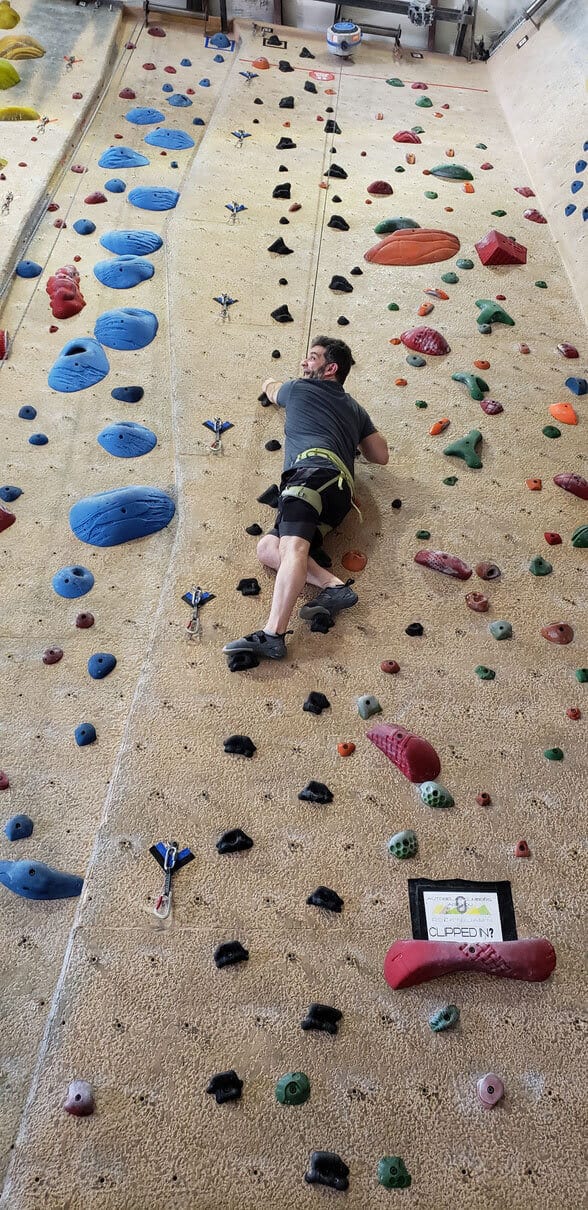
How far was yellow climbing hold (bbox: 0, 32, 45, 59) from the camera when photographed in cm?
581

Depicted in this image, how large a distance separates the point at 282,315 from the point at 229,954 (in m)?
2.91

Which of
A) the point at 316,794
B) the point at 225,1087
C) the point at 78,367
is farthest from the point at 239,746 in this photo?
the point at 78,367

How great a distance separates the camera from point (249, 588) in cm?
307

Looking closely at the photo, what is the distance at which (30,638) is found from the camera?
116 inches

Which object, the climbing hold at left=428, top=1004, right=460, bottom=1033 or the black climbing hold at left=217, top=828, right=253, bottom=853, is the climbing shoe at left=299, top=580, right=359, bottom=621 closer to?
the black climbing hold at left=217, top=828, right=253, bottom=853

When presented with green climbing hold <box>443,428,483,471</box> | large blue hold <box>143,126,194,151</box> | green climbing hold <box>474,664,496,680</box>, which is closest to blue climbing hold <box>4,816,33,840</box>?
green climbing hold <box>474,664,496,680</box>

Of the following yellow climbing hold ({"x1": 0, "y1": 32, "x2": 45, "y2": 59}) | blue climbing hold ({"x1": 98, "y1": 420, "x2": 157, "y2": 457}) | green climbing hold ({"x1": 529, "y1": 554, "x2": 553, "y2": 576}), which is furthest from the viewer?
yellow climbing hold ({"x1": 0, "y1": 32, "x2": 45, "y2": 59})

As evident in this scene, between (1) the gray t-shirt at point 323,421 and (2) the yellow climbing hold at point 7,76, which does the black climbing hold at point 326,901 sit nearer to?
(1) the gray t-shirt at point 323,421

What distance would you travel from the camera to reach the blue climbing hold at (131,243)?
4508mm

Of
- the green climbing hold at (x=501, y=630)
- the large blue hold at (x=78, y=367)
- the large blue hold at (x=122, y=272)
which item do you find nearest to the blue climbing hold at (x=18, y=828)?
the green climbing hold at (x=501, y=630)

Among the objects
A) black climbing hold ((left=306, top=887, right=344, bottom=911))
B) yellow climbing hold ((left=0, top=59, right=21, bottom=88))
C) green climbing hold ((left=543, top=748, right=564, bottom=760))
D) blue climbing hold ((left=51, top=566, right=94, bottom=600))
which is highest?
yellow climbing hold ((left=0, top=59, right=21, bottom=88))

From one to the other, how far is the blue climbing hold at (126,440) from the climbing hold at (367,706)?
4.66 feet

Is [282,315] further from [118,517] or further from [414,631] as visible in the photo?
[414,631]

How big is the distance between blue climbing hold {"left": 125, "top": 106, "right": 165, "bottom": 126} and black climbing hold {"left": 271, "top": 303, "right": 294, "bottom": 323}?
6.84 feet
